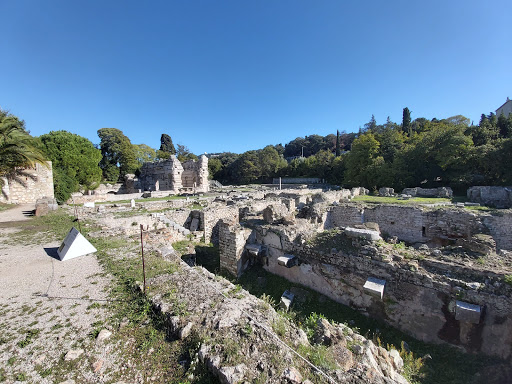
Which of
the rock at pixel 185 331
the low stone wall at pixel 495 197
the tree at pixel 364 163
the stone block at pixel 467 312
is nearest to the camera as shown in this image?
the rock at pixel 185 331

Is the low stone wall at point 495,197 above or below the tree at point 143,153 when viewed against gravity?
below

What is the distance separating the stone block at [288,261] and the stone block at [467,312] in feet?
11.0

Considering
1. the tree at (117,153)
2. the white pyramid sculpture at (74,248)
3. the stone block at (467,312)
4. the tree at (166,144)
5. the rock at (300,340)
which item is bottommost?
the stone block at (467,312)

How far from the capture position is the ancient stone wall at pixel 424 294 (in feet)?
12.6

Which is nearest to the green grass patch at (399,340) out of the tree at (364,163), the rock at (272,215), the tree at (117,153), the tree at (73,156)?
the rock at (272,215)

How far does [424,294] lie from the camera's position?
4418mm

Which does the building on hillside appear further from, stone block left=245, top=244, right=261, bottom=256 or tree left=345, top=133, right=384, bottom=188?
stone block left=245, top=244, right=261, bottom=256

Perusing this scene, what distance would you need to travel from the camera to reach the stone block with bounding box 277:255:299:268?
599 centimetres

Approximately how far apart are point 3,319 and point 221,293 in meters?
3.11

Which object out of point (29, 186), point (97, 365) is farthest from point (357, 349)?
point (29, 186)

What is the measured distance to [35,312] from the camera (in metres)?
3.23

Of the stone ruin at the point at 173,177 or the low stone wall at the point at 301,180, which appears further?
the low stone wall at the point at 301,180

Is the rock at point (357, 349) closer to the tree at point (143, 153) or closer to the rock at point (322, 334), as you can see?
the rock at point (322, 334)

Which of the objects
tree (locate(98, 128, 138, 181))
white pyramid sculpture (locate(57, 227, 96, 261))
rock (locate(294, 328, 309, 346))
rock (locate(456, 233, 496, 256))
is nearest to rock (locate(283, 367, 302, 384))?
rock (locate(294, 328, 309, 346))
